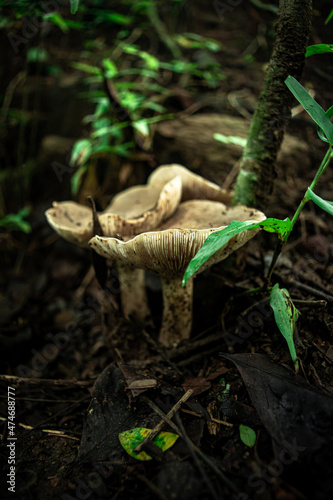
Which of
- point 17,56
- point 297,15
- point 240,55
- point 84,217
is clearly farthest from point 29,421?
point 240,55

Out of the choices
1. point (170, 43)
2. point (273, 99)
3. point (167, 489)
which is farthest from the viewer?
point (170, 43)

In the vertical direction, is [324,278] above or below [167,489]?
above

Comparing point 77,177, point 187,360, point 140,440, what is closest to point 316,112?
point 187,360

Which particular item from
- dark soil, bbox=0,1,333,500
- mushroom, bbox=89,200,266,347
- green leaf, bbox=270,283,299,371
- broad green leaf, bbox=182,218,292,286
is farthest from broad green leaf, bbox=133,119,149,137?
green leaf, bbox=270,283,299,371

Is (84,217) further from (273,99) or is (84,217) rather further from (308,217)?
(308,217)

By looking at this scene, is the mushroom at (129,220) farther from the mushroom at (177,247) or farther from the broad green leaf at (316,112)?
the broad green leaf at (316,112)

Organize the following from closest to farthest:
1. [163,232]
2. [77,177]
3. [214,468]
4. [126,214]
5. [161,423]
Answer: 1. [214,468]
2. [161,423]
3. [163,232]
4. [126,214]
5. [77,177]

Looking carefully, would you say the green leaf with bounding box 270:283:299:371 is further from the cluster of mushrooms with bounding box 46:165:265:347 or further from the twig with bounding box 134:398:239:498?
the twig with bounding box 134:398:239:498

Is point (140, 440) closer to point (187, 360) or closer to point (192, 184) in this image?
point (187, 360)
